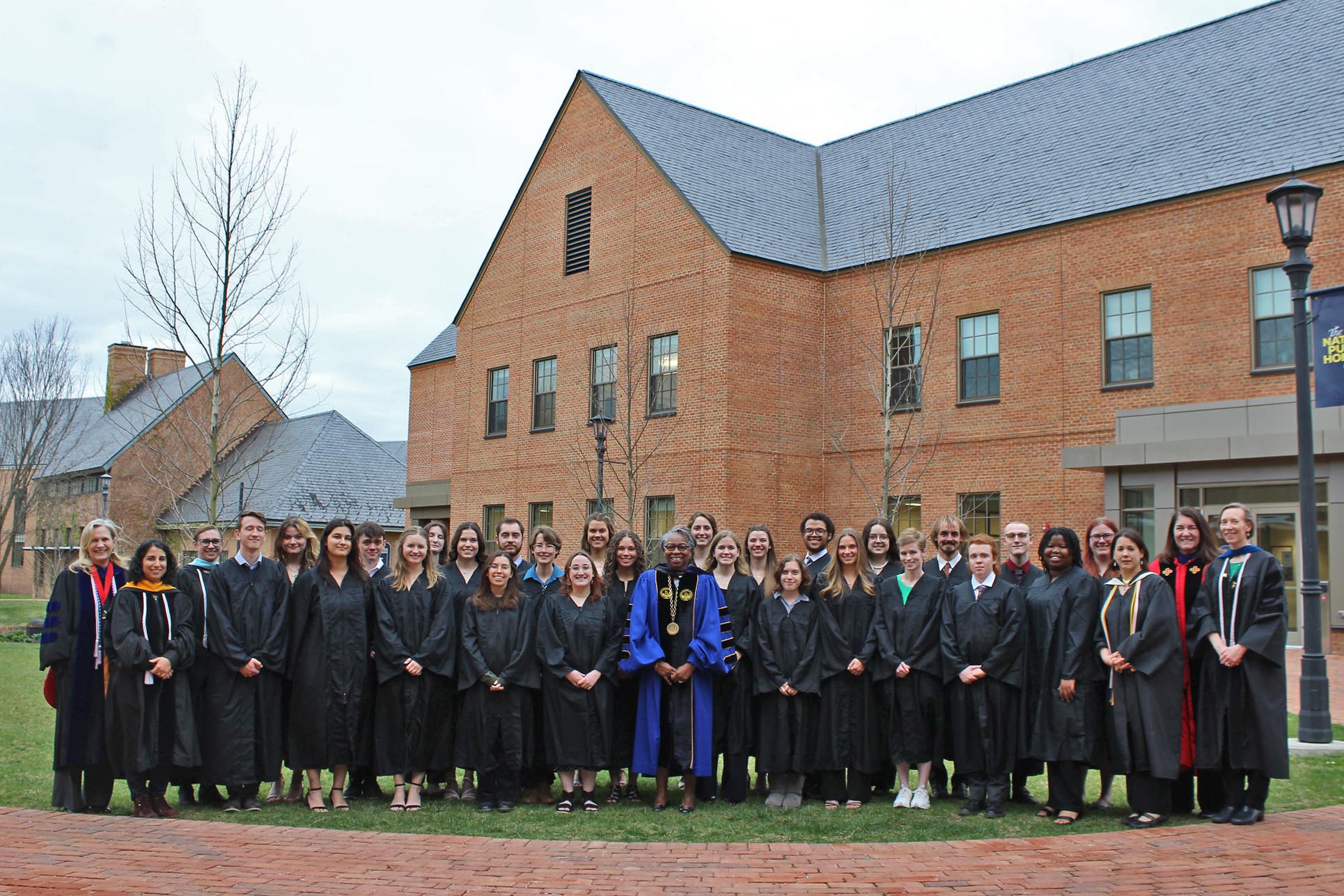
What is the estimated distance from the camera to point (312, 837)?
680 cm

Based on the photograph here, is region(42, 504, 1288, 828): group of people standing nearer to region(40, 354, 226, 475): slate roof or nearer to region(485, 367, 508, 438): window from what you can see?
region(485, 367, 508, 438): window

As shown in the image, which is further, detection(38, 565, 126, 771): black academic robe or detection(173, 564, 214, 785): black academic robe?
detection(173, 564, 214, 785): black academic robe

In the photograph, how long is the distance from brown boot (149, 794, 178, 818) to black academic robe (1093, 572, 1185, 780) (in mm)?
6145

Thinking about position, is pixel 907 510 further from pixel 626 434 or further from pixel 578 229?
pixel 578 229

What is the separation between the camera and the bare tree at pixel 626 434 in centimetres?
2395

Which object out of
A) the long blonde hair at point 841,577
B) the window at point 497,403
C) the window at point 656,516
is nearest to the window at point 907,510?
the window at point 656,516

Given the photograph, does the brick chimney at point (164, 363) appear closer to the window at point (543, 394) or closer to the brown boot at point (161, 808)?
the window at point (543, 394)

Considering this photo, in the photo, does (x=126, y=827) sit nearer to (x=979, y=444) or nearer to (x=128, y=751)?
(x=128, y=751)

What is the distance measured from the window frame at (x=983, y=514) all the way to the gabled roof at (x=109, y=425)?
104 ft

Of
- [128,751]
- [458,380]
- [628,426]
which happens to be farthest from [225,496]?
[128,751]

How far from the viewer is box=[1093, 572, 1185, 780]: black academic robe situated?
280 inches

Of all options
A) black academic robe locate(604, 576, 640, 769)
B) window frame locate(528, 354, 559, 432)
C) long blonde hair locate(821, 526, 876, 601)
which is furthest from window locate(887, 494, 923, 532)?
black academic robe locate(604, 576, 640, 769)

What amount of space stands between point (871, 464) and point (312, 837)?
1750 cm

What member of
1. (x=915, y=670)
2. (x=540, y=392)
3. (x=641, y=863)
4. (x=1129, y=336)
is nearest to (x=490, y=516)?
(x=540, y=392)
